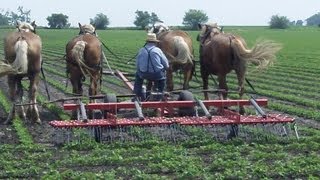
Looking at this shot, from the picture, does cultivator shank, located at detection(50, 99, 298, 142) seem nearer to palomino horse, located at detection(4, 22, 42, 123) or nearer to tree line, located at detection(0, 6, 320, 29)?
palomino horse, located at detection(4, 22, 42, 123)

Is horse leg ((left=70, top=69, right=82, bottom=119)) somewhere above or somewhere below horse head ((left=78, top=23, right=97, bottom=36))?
below

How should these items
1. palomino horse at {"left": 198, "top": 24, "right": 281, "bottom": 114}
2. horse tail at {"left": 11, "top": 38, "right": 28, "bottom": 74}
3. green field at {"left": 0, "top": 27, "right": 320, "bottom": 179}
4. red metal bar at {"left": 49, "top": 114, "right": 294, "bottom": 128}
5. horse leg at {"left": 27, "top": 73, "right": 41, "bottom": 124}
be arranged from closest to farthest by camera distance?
green field at {"left": 0, "top": 27, "right": 320, "bottom": 179}, red metal bar at {"left": 49, "top": 114, "right": 294, "bottom": 128}, horse tail at {"left": 11, "top": 38, "right": 28, "bottom": 74}, horse leg at {"left": 27, "top": 73, "right": 41, "bottom": 124}, palomino horse at {"left": 198, "top": 24, "right": 281, "bottom": 114}

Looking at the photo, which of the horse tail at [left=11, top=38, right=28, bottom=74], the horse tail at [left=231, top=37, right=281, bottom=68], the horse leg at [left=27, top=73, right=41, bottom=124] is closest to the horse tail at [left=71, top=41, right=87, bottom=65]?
the horse leg at [left=27, top=73, right=41, bottom=124]

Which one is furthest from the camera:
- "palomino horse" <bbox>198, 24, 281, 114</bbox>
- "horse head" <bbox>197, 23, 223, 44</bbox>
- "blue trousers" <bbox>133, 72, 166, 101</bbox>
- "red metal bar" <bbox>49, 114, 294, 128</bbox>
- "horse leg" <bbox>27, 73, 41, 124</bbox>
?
"horse head" <bbox>197, 23, 223, 44</bbox>

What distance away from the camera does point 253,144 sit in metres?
9.30

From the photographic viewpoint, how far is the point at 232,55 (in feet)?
40.9

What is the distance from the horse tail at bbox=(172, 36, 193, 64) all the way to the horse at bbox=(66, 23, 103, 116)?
5.28ft

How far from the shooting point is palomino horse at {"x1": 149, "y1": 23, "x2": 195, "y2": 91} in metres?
12.9

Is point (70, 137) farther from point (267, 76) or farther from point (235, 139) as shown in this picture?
point (267, 76)

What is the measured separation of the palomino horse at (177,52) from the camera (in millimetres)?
12914

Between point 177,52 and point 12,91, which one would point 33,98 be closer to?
point 12,91

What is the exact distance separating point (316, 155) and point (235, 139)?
4.67 ft

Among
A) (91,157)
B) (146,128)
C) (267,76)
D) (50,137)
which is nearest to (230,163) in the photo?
(91,157)

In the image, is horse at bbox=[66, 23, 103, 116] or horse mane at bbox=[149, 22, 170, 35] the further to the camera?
horse mane at bbox=[149, 22, 170, 35]
